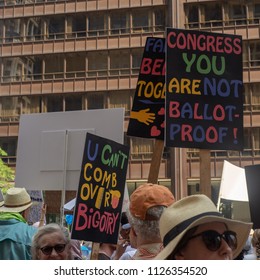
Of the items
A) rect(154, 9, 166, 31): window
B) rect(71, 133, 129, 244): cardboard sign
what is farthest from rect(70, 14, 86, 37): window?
rect(71, 133, 129, 244): cardboard sign

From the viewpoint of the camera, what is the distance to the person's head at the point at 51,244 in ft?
9.00

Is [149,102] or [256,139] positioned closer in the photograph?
[149,102]

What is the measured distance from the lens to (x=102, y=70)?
29.7m

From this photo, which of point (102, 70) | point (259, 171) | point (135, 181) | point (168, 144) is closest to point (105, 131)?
point (168, 144)

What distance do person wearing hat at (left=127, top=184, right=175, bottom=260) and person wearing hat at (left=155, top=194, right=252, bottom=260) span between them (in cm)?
56

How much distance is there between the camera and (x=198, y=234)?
1.79m

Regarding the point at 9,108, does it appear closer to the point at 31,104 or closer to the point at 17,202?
the point at 31,104

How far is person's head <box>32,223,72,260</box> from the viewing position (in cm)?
274

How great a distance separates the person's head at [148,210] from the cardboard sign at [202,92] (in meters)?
1.24

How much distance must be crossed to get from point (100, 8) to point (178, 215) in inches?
1164

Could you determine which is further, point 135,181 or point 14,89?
point 14,89

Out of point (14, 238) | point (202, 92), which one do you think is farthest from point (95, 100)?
point (14, 238)

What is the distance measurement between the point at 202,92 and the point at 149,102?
79cm
